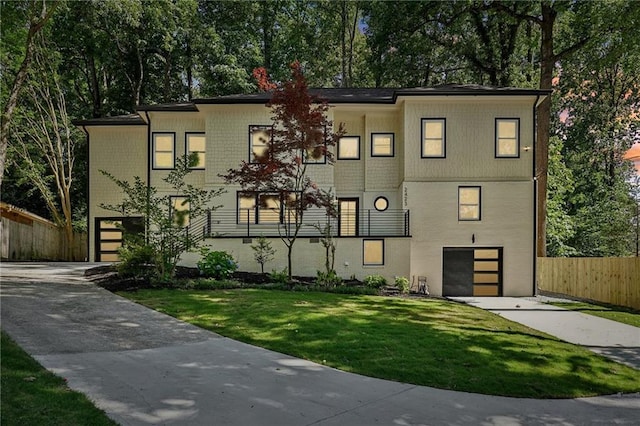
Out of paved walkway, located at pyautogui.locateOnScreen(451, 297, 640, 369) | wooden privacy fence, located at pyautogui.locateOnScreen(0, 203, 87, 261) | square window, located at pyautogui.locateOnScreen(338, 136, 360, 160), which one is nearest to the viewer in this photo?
paved walkway, located at pyautogui.locateOnScreen(451, 297, 640, 369)

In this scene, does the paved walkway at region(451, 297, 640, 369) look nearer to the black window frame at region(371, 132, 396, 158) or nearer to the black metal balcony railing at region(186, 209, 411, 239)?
the black metal balcony railing at region(186, 209, 411, 239)

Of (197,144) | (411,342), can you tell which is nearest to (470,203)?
(411,342)

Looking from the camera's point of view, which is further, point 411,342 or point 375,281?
point 375,281

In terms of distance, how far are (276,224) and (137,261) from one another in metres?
5.80

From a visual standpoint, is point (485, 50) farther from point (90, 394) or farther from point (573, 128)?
point (90, 394)

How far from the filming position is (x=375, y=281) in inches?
599

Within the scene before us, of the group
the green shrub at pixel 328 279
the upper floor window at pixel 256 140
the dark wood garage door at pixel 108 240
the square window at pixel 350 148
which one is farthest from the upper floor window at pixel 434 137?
the dark wood garage door at pixel 108 240

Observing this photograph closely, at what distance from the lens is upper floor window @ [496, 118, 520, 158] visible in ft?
56.5

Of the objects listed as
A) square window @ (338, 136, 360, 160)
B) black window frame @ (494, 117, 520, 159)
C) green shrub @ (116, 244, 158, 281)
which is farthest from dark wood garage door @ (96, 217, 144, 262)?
black window frame @ (494, 117, 520, 159)

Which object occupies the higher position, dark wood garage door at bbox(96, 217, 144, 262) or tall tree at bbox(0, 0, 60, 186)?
tall tree at bbox(0, 0, 60, 186)

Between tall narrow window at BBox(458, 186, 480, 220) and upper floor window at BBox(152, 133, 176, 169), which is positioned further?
upper floor window at BBox(152, 133, 176, 169)

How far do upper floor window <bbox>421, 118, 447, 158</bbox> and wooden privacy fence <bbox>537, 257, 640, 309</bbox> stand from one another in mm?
6473

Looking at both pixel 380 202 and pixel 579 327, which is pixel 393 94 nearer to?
pixel 380 202

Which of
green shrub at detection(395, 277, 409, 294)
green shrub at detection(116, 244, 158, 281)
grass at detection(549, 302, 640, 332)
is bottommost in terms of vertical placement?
grass at detection(549, 302, 640, 332)
